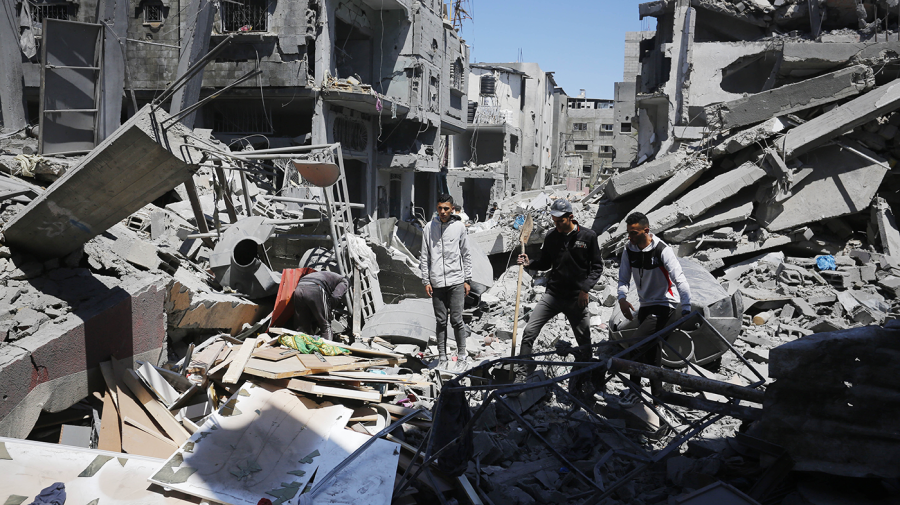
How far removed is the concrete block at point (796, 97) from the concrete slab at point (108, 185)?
34.5 feet

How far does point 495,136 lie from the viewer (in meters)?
33.0

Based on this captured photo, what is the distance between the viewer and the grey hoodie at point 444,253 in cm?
610

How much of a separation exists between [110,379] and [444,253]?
323 cm

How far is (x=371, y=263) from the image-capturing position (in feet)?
27.0

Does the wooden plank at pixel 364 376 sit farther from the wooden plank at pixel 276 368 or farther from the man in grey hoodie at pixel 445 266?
the man in grey hoodie at pixel 445 266

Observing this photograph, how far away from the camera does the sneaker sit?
16.0ft

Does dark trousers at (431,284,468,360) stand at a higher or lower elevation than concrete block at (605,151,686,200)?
lower

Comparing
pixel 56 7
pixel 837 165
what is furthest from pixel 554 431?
pixel 56 7

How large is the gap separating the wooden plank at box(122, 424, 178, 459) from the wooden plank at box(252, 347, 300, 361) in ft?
3.87

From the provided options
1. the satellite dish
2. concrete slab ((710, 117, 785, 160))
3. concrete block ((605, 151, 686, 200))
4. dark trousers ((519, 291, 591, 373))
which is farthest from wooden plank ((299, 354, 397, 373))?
concrete slab ((710, 117, 785, 160))

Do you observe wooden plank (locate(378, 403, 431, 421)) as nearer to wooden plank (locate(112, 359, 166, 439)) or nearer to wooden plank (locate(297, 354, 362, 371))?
wooden plank (locate(297, 354, 362, 371))

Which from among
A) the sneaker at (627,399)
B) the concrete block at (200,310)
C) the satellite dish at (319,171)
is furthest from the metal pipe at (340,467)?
the satellite dish at (319,171)

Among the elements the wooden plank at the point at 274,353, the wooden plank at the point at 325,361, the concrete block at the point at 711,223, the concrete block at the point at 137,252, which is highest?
the concrete block at the point at 711,223

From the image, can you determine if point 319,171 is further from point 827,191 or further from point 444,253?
point 827,191
